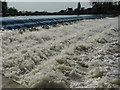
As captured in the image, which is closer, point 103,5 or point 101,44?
point 101,44

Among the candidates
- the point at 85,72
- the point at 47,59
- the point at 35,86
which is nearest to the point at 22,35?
the point at 47,59

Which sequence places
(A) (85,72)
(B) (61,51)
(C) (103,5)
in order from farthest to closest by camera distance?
(C) (103,5) < (B) (61,51) < (A) (85,72)

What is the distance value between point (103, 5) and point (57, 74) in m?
31.1

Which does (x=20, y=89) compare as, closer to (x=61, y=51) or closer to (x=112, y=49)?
(x=61, y=51)

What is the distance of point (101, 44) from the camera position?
6.34 meters

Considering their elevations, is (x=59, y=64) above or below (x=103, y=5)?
below

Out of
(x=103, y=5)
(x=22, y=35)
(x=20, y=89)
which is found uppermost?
(x=103, y=5)

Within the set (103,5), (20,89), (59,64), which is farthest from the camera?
(103,5)

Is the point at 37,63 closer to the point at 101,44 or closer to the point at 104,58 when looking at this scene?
the point at 104,58

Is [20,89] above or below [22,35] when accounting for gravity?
below

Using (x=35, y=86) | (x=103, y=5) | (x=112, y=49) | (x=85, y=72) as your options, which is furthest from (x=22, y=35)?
(x=103, y=5)

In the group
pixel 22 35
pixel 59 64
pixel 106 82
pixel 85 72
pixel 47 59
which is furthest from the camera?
pixel 22 35

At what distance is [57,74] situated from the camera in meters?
3.56

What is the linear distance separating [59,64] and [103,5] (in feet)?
99.9
